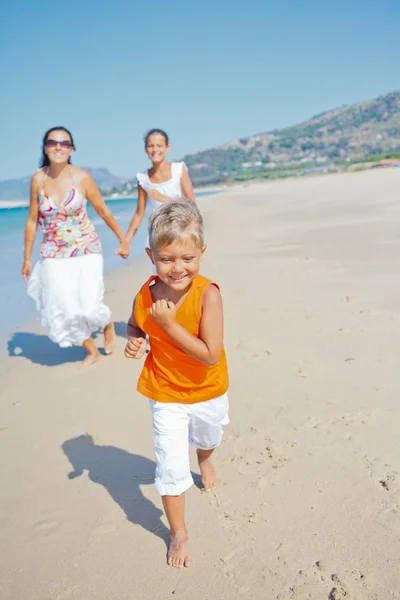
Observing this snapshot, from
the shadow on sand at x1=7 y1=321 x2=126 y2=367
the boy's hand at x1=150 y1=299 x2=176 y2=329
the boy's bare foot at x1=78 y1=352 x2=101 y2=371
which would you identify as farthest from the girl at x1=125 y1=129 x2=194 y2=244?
the boy's hand at x1=150 y1=299 x2=176 y2=329

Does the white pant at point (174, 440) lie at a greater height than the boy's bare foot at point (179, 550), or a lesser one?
greater

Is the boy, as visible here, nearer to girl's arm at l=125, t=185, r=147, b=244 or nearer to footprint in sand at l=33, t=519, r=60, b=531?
footprint in sand at l=33, t=519, r=60, b=531

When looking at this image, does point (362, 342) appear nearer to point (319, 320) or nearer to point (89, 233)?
point (319, 320)

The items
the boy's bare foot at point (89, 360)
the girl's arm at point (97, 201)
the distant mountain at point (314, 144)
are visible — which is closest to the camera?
the girl's arm at point (97, 201)

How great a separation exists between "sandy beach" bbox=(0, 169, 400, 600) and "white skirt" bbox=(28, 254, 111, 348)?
0.39m

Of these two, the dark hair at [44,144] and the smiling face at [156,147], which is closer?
the dark hair at [44,144]

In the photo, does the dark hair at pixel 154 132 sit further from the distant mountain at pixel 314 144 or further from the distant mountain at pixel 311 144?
the distant mountain at pixel 314 144

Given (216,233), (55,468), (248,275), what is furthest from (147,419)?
(216,233)

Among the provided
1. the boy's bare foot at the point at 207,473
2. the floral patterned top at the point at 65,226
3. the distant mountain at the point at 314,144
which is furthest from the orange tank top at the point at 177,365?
the distant mountain at the point at 314,144

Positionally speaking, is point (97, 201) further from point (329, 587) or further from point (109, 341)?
point (329, 587)

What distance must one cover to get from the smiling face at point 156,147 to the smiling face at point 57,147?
0.76 meters

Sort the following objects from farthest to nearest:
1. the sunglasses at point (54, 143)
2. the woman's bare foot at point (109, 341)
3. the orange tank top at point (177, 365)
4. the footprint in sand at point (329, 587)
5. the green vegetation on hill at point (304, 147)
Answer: the green vegetation on hill at point (304, 147)
the woman's bare foot at point (109, 341)
the sunglasses at point (54, 143)
the orange tank top at point (177, 365)
the footprint in sand at point (329, 587)

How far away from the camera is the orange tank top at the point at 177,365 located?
220cm

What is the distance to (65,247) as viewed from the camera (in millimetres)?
4574
